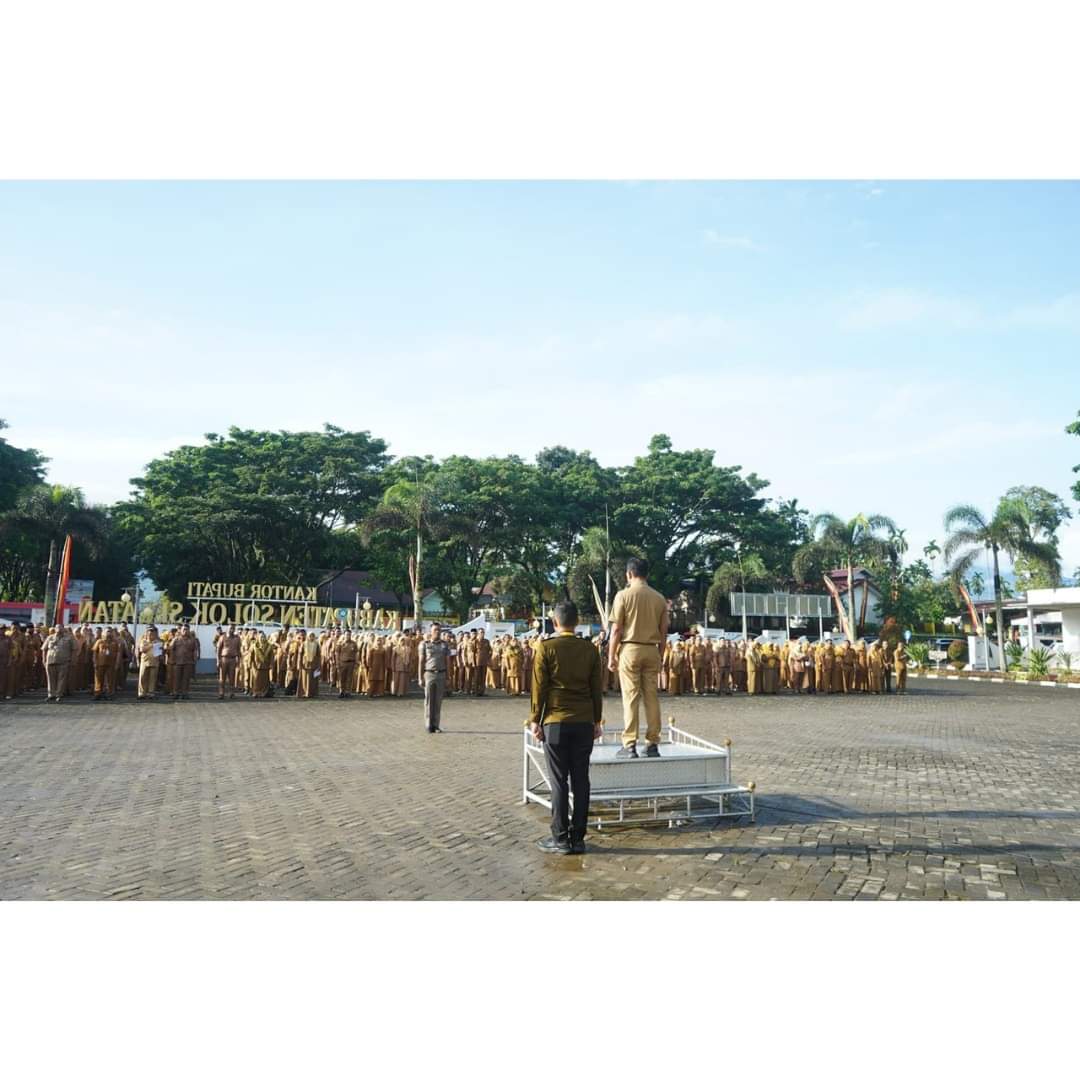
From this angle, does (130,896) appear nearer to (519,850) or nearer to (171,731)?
(519,850)

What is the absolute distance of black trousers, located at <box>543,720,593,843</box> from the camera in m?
6.22

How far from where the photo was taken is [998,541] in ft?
112

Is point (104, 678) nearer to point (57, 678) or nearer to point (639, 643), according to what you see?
point (57, 678)

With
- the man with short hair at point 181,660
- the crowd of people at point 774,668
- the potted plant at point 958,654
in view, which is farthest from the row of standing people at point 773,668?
the potted plant at point 958,654

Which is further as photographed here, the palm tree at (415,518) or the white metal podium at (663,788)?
the palm tree at (415,518)

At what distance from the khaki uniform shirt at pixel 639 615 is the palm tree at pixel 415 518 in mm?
29329

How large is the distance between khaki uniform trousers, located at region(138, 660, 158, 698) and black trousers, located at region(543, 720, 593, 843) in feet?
49.2

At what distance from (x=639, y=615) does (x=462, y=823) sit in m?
2.26

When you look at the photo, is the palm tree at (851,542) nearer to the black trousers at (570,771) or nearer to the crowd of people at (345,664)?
the crowd of people at (345,664)

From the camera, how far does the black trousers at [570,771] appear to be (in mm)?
6223

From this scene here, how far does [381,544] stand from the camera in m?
42.2

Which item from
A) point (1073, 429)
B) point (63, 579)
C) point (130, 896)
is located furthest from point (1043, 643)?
point (130, 896)

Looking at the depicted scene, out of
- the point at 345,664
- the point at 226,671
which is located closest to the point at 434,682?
the point at 345,664

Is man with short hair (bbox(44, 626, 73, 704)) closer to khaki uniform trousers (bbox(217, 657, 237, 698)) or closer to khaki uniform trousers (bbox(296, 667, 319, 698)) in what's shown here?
khaki uniform trousers (bbox(217, 657, 237, 698))
